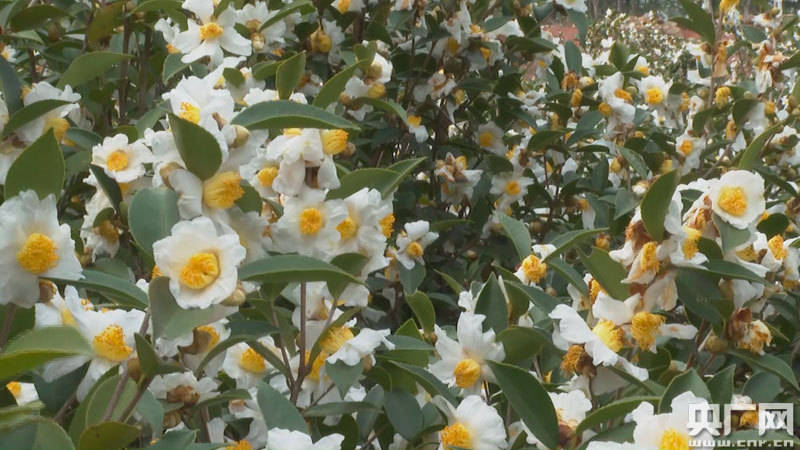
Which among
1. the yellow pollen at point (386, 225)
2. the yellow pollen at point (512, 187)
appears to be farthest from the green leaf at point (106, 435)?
the yellow pollen at point (512, 187)

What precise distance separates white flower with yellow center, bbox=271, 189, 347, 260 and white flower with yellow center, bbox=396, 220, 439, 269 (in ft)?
2.18

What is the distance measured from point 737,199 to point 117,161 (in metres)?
0.76

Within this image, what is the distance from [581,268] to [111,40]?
1.06m

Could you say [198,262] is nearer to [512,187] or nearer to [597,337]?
[597,337]

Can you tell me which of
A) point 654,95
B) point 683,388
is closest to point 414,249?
point 683,388

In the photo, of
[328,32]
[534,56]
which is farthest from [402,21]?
[534,56]

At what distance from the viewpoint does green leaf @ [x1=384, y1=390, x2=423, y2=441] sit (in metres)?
1.03

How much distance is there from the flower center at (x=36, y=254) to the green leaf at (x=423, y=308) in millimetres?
563

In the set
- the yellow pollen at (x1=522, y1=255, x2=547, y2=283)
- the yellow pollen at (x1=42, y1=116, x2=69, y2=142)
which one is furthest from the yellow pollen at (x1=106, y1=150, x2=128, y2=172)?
the yellow pollen at (x1=522, y1=255, x2=547, y2=283)

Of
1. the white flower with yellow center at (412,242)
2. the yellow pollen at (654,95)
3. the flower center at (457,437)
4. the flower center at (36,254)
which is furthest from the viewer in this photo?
the yellow pollen at (654,95)

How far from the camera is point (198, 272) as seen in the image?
740 mm

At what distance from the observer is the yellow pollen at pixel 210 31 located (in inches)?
60.4

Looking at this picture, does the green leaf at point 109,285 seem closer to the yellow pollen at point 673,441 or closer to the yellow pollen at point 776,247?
the yellow pollen at point 673,441

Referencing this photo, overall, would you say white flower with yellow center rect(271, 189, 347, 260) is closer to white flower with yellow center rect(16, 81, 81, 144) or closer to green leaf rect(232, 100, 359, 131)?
green leaf rect(232, 100, 359, 131)
